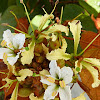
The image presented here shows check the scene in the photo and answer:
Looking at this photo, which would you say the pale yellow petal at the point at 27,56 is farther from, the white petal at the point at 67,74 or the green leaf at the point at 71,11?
the green leaf at the point at 71,11

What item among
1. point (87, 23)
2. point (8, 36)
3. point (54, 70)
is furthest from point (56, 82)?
point (87, 23)

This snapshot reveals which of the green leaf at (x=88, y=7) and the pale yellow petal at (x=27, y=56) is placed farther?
the green leaf at (x=88, y=7)

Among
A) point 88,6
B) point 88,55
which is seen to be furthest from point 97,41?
point 88,6

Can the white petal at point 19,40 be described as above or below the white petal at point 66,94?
above

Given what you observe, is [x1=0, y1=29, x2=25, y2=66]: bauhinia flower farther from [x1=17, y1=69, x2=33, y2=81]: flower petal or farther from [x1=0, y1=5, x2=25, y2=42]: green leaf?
[x1=0, y1=5, x2=25, y2=42]: green leaf

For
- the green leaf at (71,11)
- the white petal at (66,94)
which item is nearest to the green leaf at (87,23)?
the green leaf at (71,11)

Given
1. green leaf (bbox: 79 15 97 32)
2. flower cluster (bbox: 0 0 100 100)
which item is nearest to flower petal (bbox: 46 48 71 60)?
flower cluster (bbox: 0 0 100 100)

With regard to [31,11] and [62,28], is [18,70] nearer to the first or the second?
[62,28]
